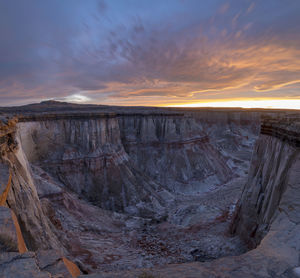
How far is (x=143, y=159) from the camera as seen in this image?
113 feet

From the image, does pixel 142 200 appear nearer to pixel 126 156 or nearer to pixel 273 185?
pixel 126 156

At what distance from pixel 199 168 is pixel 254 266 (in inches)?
1244

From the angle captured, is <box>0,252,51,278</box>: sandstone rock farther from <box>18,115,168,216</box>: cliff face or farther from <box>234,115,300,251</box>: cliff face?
<box>18,115,168,216</box>: cliff face

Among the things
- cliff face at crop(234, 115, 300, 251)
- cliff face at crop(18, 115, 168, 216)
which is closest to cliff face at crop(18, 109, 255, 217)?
cliff face at crop(18, 115, 168, 216)

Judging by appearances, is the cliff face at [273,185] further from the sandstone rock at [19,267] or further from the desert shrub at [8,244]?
the desert shrub at [8,244]

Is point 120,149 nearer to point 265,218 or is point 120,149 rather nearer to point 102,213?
point 102,213

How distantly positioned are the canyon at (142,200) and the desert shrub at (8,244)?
0.05ft

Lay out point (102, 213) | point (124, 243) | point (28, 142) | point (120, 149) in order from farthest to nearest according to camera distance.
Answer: point (120, 149) → point (28, 142) → point (102, 213) → point (124, 243)

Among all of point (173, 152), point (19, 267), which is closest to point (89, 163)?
point (173, 152)

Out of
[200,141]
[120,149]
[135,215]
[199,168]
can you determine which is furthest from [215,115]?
[135,215]

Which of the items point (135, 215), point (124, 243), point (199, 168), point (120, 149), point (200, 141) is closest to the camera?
point (124, 243)

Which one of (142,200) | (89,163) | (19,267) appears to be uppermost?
(19,267)

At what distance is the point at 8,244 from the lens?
313 centimetres

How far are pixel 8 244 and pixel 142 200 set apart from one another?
72.4 feet
